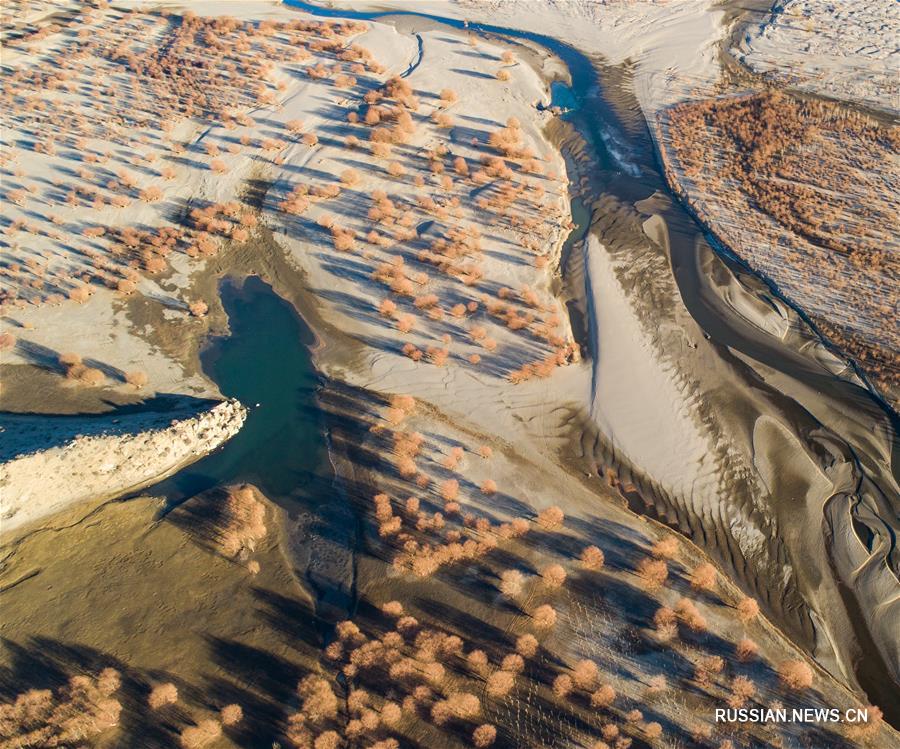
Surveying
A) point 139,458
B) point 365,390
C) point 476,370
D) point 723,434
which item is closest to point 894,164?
point 723,434

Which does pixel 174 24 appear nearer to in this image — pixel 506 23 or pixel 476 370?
pixel 506 23

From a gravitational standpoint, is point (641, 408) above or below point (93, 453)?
above

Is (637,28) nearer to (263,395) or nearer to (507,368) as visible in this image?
(507,368)

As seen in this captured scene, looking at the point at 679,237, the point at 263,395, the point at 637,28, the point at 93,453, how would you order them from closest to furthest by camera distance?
the point at 93,453, the point at 263,395, the point at 679,237, the point at 637,28

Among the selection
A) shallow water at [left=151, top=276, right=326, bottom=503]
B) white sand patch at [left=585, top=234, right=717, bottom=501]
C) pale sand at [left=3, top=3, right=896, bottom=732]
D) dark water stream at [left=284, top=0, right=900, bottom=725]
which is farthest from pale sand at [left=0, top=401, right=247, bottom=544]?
dark water stream at [left=284, top=0, right=900, bottom=725]

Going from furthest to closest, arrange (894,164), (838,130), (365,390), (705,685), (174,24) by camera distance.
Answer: (174,24), (838,130), (894,164), (365,390), (705,685)

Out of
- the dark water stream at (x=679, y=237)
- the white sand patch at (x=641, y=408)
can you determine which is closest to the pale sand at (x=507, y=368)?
the white sand patch at (x=641, y=408)

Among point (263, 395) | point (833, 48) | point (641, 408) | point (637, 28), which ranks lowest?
point (263, 395)

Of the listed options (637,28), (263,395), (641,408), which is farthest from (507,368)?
(637,28)
